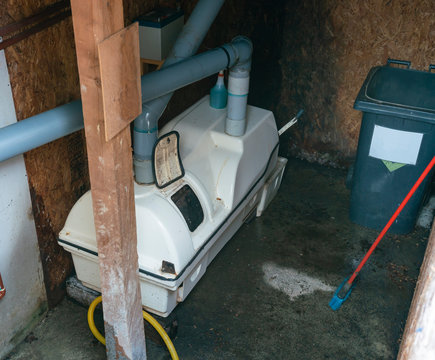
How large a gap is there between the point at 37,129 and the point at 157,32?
3.73ft

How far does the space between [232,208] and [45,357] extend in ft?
4.01

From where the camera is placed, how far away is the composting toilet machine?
2.39 metres

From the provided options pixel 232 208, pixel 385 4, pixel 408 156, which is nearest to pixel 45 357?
pixel 232 208

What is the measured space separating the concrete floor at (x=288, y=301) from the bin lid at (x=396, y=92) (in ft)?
2.93

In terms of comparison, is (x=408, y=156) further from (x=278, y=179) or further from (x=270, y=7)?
(x=270, y=7)

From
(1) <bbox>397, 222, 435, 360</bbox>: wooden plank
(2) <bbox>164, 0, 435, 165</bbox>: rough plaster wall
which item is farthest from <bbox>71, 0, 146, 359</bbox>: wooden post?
(2) <bbox>164, 0, 435, 165</bbox>: rough plaster wall

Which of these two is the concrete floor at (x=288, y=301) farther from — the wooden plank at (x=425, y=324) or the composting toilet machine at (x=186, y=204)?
the wooden plank at (x=425, y=324)

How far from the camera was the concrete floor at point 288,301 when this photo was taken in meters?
2.62

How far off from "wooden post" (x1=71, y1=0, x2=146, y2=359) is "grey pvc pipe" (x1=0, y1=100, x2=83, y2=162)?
253mm

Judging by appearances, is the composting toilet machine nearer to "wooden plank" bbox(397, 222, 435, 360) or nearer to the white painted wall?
the white painted wall

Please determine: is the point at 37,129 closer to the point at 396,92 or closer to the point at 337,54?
the point at 396,92

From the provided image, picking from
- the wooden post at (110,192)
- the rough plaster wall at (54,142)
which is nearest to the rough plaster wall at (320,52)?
the rough plaster wall at (54,142)

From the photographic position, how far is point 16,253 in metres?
2.37

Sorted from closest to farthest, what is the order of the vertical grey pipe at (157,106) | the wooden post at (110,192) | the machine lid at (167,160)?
the wooden post at (110,192) < the vertical grey pipe at (157,106) < the machine lid at (167,160)
